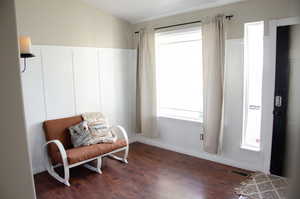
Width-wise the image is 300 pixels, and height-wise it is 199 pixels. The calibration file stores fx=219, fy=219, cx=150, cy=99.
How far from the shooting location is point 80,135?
3305mm

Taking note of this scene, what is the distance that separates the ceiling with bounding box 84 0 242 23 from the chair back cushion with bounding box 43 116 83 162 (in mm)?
1978

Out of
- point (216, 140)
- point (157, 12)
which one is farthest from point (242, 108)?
point (157, 12)

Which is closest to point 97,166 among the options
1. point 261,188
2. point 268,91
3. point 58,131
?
point 58,131

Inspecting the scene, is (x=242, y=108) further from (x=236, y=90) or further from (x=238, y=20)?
(x=238, y=20)

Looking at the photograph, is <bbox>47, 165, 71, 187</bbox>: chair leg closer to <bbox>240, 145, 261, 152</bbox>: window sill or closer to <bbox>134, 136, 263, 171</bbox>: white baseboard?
<bbox>134, 136, 263, 171</bbox>: white baseboard

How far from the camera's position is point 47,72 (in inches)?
130

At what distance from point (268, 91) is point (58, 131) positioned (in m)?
3.03

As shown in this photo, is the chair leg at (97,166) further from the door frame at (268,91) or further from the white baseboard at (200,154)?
the door frame at (268,91)

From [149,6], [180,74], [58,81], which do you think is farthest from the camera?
[180,74]

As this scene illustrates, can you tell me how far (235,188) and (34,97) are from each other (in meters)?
2.99

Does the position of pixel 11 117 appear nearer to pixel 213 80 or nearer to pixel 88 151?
pixel 88 151

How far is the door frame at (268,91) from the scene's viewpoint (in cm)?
279

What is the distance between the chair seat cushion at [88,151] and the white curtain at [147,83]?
0.94 meters

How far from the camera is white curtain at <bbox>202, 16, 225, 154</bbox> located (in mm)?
3193
